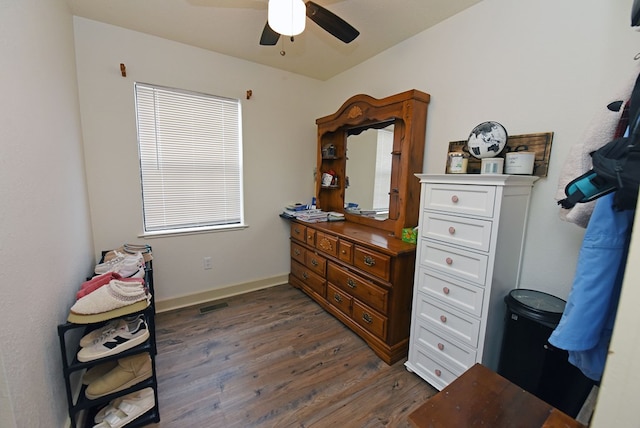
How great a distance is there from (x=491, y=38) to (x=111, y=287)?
280 cm

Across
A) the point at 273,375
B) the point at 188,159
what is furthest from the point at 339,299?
the point at 188,159

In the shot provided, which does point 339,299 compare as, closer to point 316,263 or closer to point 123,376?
point 316,263

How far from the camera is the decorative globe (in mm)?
1602

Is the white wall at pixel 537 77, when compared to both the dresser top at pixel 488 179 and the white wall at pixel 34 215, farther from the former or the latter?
the white wall at pixel 34 215

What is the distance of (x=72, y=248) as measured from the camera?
163 centimetres

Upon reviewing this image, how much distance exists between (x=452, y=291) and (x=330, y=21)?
1.85 m

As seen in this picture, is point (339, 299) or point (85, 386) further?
point (339, 299)

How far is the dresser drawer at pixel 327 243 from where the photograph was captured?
2.41 metres

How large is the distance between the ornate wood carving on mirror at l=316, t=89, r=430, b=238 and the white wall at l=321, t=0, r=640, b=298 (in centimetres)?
20

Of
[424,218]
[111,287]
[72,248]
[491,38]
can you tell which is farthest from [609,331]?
[72,248]

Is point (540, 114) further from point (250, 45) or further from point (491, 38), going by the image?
point (250, 45)

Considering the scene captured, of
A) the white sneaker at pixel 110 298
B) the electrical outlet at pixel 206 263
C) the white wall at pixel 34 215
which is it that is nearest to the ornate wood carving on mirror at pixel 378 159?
the electrical outlet at pixel 206 263

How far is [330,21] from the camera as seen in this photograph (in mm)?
1592

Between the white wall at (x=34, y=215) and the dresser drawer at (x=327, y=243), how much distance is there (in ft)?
6.09
